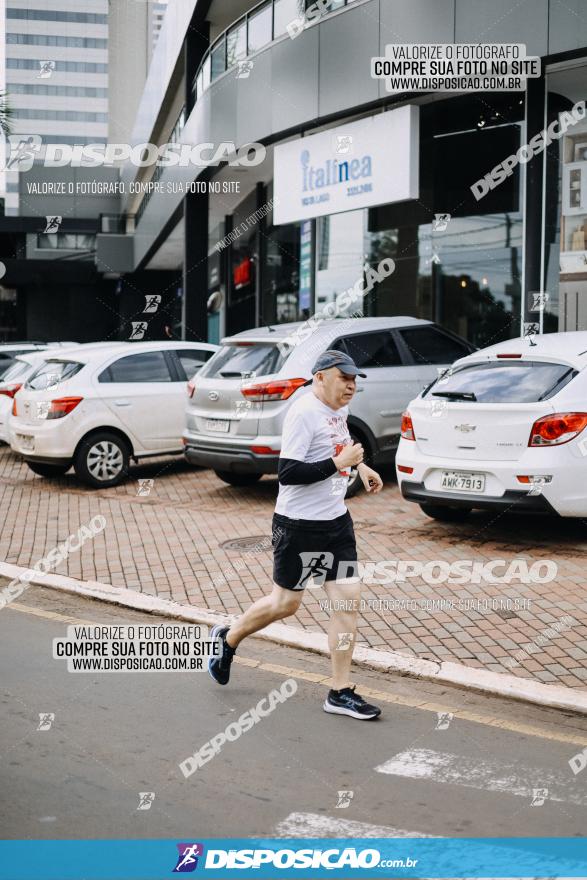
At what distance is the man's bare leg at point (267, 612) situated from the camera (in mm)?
5480

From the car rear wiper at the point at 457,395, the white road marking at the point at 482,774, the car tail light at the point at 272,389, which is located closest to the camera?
the white road marking at the point at 482,774

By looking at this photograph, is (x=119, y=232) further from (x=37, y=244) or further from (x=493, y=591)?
(x=493, y=591)

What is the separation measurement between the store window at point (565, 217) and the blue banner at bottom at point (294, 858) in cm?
1103

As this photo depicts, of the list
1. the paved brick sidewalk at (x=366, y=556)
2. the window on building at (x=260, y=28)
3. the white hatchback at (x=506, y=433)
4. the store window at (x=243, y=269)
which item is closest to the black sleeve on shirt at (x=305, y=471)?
the paved brick sidewalk at (x=366, y=556)

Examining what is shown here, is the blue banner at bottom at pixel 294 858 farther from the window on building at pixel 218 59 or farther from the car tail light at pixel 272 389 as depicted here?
the window on building at pixel 218 59

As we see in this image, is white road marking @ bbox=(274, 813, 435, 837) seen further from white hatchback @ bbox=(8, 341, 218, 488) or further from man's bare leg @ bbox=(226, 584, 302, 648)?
white hatchback @ bbox=(8, 341, 218, 488)

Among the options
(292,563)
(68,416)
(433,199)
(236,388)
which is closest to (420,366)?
(236,388)

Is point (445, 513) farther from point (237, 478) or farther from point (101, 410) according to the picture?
point (101, 410)

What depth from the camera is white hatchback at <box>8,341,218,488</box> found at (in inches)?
508

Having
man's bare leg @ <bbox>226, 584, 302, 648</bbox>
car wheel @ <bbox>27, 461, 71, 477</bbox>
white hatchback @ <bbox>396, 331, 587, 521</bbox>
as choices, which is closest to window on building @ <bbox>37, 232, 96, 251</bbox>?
car wheel @ <bbox>27, 461, 71, 477</bbox>

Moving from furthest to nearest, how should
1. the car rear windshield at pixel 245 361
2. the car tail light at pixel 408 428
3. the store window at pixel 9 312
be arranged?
the store window at pixel 9 312 < the car rear windshield at pixel 245 361 < the car tail light at pixel 408 428

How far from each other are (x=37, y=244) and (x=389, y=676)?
46.9 metres

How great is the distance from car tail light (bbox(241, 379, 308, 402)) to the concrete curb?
140 inches

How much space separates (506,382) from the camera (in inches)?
345
